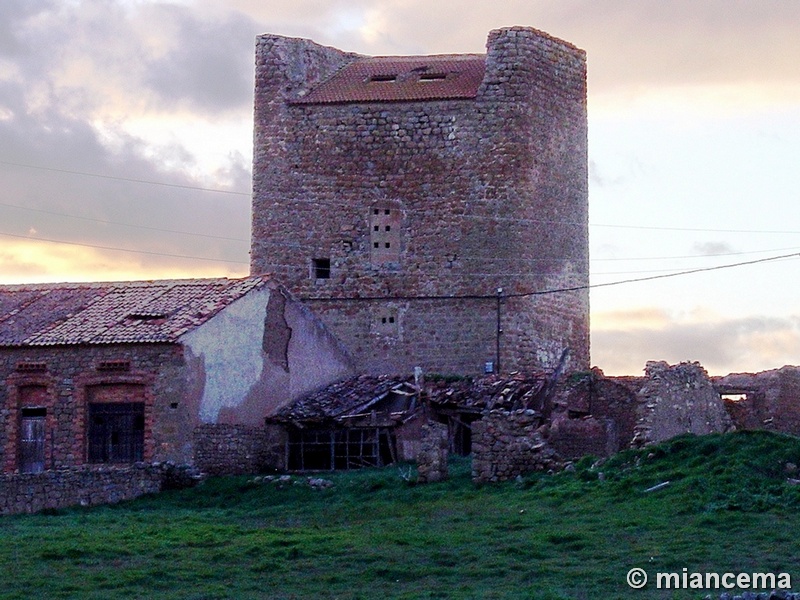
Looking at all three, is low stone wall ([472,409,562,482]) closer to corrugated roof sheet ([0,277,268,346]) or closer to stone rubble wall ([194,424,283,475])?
stone rubble wall ([194,424,283,475])

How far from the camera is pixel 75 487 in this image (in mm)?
29594

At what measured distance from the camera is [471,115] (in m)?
A: 40.8

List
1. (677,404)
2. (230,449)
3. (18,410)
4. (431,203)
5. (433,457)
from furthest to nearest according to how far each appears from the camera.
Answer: (431,203)
(18,410)
(230,449)
(677,404)
(433,457)

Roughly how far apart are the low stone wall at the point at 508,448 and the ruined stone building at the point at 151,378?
700cm

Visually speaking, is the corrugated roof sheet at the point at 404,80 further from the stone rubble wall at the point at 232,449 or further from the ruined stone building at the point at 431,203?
the stone rubble wall at the point at 232,449

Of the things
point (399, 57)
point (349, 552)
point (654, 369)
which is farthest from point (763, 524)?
point (399, 57)

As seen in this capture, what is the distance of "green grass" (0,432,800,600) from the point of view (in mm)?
19828

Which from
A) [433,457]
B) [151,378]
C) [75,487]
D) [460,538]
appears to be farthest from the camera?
[151,378]

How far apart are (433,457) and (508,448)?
152 cm

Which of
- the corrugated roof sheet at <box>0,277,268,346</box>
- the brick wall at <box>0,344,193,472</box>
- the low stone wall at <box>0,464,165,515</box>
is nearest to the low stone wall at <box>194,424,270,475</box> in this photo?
the brick wall at <box>0,344,193,472</box>

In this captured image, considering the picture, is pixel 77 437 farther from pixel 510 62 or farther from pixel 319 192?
pixel 510 62

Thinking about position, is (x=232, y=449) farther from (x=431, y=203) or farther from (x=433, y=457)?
(x=431, y=203)

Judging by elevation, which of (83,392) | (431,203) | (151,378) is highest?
(431,203)

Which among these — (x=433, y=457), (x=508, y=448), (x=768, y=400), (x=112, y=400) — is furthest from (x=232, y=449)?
(x=768, y=400)
